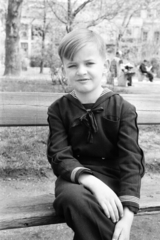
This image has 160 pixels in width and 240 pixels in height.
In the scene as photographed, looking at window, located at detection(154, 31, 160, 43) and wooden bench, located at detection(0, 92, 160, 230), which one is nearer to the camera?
wooden bench, located at detection(0, 92, 160, 230)

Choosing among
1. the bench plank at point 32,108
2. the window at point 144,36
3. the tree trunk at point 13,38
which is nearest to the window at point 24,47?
the window at point 144,36

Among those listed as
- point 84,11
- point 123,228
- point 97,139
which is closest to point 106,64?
point 97,139

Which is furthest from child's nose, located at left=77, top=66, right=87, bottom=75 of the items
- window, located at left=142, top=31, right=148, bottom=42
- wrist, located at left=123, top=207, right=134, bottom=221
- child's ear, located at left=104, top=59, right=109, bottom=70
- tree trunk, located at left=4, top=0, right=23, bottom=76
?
window, located at left=142, top=31, right=148, bottom=42

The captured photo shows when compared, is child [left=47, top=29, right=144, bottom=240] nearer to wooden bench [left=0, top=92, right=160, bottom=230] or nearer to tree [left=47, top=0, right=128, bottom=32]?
wooden bench [left=0, top=92, right=160, bottom=230]

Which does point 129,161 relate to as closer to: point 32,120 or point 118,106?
point 118,106

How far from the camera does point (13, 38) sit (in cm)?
945

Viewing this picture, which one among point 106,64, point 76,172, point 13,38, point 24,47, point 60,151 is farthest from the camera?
point 24,47

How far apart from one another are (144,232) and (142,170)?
1113 mm

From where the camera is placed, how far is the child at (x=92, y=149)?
1509 mm

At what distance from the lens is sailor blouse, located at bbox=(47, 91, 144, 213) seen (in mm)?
1697

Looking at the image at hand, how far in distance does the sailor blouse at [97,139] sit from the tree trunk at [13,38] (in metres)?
7.24

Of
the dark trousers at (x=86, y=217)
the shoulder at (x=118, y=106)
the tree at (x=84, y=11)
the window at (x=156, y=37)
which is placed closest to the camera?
the dark trousers at (x=86, y=217)

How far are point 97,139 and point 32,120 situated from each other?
0.77 m

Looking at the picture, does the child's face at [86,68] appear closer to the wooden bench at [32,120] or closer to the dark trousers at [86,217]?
the dark trousers at [86,217]
